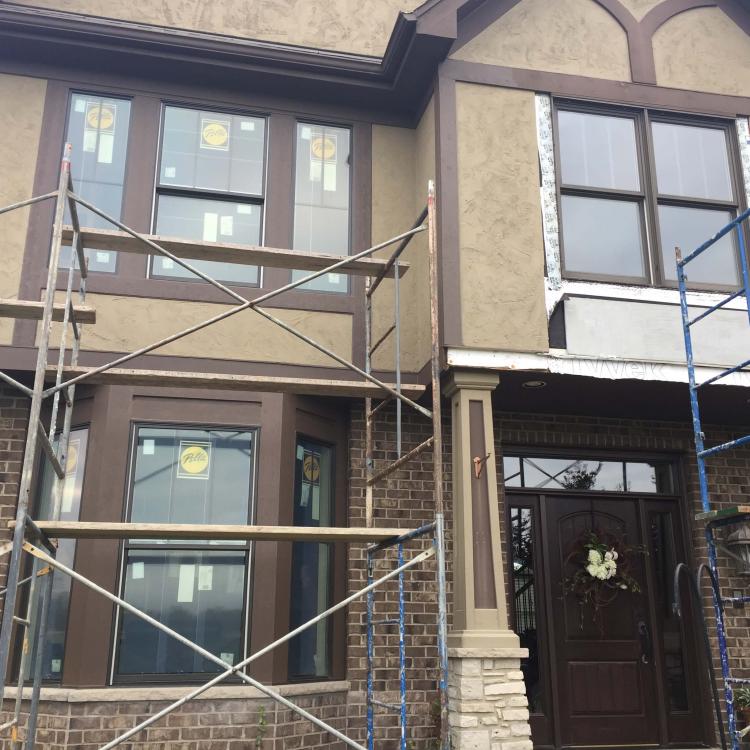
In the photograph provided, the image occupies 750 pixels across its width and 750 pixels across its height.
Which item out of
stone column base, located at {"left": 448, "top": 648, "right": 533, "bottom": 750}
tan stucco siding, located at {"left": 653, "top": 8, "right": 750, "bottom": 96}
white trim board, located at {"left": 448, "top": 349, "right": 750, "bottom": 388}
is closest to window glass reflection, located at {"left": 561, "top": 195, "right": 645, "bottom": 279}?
white trim board, located at {"left": 448, "top": 349, "right": 750, "bottom": 388}

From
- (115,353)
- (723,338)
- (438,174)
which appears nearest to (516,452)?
Answer: (723,338)

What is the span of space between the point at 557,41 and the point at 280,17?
282 cm

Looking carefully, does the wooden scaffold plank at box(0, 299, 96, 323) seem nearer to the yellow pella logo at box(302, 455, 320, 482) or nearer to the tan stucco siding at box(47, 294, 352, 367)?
the tan stucco siding at box(47, 294, 352, 367)

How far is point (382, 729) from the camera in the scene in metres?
7.30

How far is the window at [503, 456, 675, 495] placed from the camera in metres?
8.44

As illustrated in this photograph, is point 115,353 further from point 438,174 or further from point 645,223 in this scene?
point 645,223

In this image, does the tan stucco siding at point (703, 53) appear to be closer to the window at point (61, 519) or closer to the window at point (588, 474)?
the window at point (588, 474)

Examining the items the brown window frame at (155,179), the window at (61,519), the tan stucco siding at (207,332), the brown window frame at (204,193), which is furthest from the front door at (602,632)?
the window at (61,519)

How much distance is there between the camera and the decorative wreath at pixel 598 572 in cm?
814

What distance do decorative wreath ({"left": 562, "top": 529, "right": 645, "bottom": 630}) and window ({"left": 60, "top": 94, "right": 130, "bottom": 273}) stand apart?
515cm

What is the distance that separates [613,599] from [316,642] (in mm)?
2902

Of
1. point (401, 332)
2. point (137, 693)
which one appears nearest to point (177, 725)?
point (137, 693)

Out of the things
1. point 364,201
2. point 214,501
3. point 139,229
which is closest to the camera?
point 214,501

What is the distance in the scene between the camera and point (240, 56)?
8055mm
